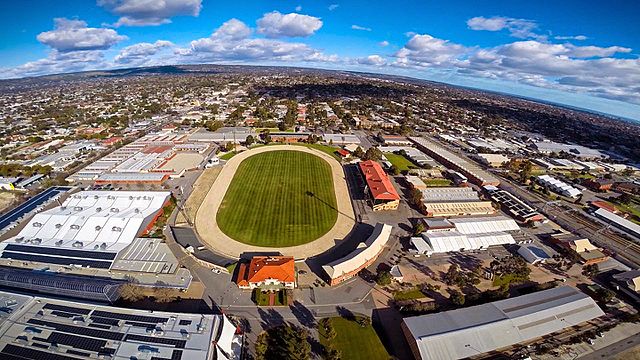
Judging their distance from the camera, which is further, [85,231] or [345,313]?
[85,231]

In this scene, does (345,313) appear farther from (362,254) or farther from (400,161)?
(400,161)

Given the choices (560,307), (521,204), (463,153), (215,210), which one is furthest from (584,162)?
(215,210)

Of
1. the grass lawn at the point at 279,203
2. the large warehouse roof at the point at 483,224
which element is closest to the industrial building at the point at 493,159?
the large warehouse roof at the point at 483,224

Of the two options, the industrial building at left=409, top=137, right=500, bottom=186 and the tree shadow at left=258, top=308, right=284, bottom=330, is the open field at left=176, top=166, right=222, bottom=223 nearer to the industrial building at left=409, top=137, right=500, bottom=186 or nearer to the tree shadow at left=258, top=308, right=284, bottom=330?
the tree shadow at left=258, top=308, right=284, bottom=330

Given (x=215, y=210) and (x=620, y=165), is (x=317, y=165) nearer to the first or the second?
(x=215, y=210)

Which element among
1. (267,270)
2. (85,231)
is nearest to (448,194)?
(267,270)

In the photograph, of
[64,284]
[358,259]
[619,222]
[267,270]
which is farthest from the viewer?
[619,222]
